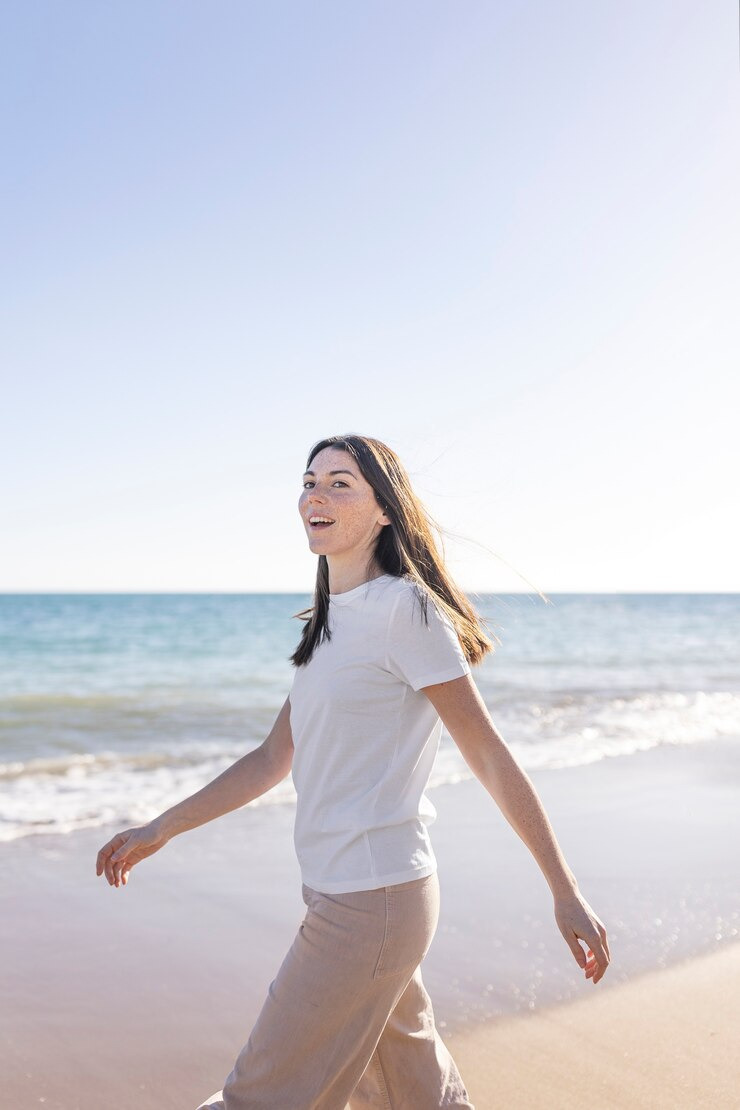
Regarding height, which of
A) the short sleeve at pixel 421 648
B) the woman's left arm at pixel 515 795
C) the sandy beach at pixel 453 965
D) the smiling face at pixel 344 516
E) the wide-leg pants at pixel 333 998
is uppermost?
the smiling face at pixel 344 516

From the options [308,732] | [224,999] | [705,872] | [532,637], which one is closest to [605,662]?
[532,637]

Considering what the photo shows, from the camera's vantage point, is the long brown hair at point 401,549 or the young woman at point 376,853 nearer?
the young woman at point 376,853

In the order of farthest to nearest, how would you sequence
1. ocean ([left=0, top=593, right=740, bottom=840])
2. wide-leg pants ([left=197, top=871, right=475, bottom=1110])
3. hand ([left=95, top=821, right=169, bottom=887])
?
1. ocean ([left=0, top=593, right=740, bottom=840])
2. hand ([left=95, top=821, right=169, bottom=887])
3. wide-leg pants ([left=197, top=871, right=475, bottom=1110])

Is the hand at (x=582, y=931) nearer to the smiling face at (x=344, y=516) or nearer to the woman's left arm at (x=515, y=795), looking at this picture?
the woman's left arm at (x=515, y=795)

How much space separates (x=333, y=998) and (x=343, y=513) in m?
1.18

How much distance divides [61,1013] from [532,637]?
1194 inches

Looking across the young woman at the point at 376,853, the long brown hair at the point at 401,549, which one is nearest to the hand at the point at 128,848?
the young woman at the point at 376,853

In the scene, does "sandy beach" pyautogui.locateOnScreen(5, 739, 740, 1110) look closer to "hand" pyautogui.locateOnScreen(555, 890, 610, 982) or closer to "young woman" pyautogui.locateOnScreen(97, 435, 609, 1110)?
"young woman" pyautogui.locateOnScreen(97, 435, 609, 1110)

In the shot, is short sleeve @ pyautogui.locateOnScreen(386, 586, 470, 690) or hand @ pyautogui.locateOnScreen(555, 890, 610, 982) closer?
hand @ pyautogui.locateOnScreen(555, 890, 610, 982)

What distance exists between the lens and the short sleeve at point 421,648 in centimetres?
221

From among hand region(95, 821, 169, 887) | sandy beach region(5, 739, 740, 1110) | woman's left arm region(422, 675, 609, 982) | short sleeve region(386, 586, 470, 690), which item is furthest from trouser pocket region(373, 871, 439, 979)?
sandy beach region(5, 739, 740, 1110)

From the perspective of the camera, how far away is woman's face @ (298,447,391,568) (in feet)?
8.29

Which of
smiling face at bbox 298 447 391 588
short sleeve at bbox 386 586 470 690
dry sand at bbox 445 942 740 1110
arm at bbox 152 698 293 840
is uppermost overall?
smiling face at bbox 298 447 391 588

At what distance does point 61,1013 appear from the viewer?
12.7 ft
